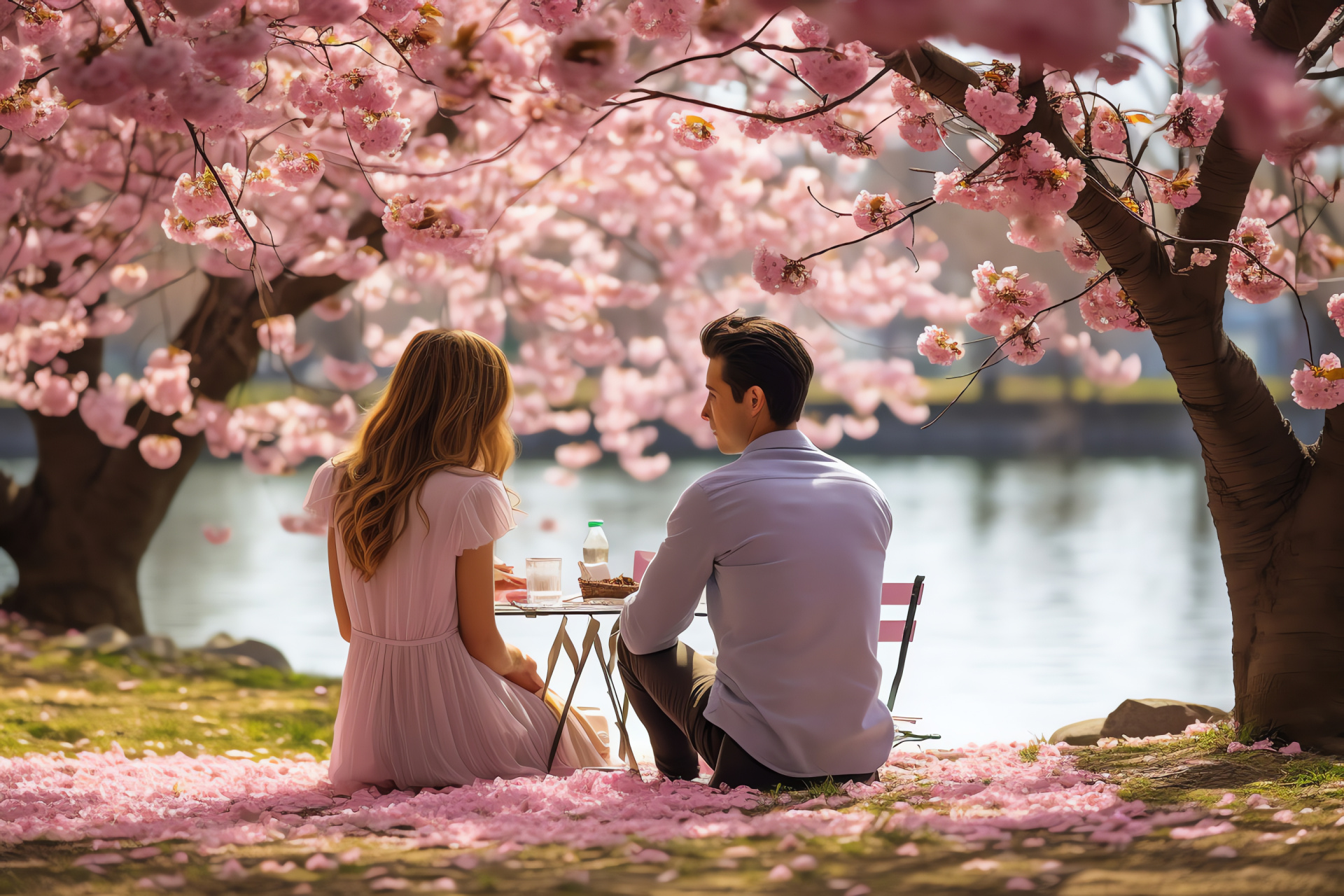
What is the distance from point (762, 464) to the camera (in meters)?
2.16

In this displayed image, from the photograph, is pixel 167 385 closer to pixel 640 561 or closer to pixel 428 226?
pixel 428 226

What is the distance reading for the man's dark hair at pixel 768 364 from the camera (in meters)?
2.22

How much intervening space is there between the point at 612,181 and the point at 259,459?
8.50 ft

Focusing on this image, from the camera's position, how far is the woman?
2406 mm

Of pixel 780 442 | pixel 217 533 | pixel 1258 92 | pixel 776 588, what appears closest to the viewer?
pixel 1258 92

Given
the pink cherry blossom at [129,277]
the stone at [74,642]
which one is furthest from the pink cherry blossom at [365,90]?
the stone at [74,642]

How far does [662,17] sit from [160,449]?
12.1 feet

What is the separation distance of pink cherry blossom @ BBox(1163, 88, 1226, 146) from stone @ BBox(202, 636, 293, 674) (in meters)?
4.36

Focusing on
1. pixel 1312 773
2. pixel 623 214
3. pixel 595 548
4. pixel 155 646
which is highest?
pixel 623 214

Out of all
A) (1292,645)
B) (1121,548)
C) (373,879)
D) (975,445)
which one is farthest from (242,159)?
(975,445)

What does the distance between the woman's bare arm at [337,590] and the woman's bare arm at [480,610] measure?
0.31 metres

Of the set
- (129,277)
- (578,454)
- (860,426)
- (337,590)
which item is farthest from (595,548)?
(578,454)

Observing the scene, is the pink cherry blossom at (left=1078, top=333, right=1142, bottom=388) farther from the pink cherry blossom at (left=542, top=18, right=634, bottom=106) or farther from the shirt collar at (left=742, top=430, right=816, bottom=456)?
the pink cherry blossom at (left=542, top=18, right=634, bottom=106)

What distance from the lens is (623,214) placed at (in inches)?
259
